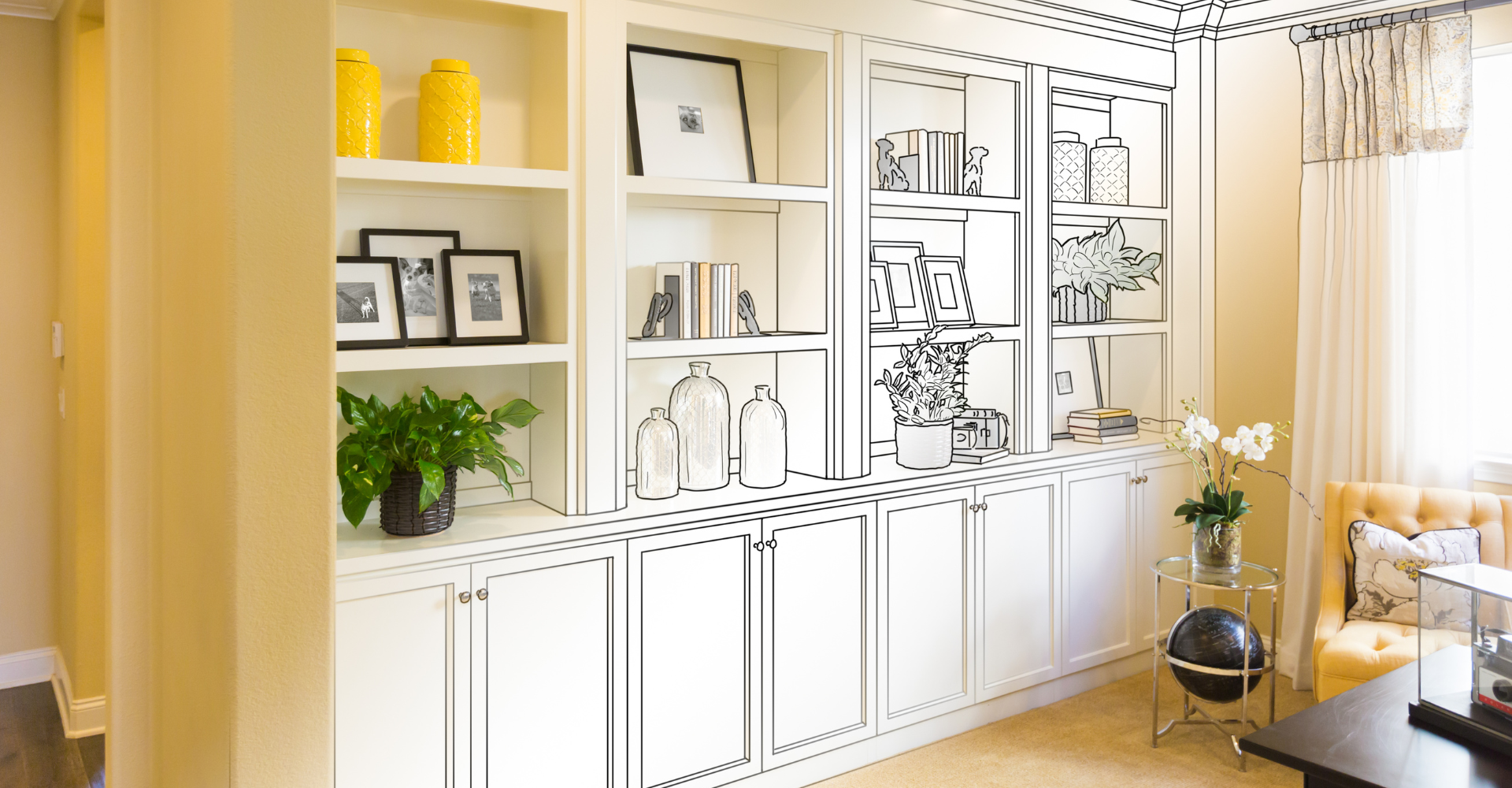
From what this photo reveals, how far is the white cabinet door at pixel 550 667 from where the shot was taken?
2.56 metres

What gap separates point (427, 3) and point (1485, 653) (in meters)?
2.87

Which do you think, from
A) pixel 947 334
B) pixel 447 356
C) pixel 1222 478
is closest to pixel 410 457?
pixel 447 356

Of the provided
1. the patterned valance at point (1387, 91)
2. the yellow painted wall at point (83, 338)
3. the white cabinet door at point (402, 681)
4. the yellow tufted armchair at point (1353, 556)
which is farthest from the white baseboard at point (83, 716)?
the patterned valance at point (1387, 91)

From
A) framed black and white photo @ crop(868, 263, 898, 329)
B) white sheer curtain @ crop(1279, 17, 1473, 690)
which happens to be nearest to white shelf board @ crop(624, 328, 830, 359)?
framed black and white photo @ crop(868, 263, 898, 329)

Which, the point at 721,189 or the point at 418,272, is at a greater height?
the point at 721,189

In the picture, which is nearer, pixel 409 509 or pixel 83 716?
pixel 409 509

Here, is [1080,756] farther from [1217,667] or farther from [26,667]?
[26,667]

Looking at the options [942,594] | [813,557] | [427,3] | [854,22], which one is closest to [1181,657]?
[942,594]

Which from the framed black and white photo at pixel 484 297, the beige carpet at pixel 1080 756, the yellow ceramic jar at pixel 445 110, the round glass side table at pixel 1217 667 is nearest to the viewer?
the yellow ceramic jar at pixel 445 110

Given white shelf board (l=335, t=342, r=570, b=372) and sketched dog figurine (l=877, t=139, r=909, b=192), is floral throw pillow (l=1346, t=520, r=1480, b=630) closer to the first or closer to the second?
sketched dog figurine (l=877, t=139, r=909, b=192)

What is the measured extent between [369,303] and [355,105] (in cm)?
50

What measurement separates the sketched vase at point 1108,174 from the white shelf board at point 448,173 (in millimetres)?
2354

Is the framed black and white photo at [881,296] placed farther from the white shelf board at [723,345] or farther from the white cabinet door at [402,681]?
the white cabinet door at [402,681]

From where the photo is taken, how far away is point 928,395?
3639mm
